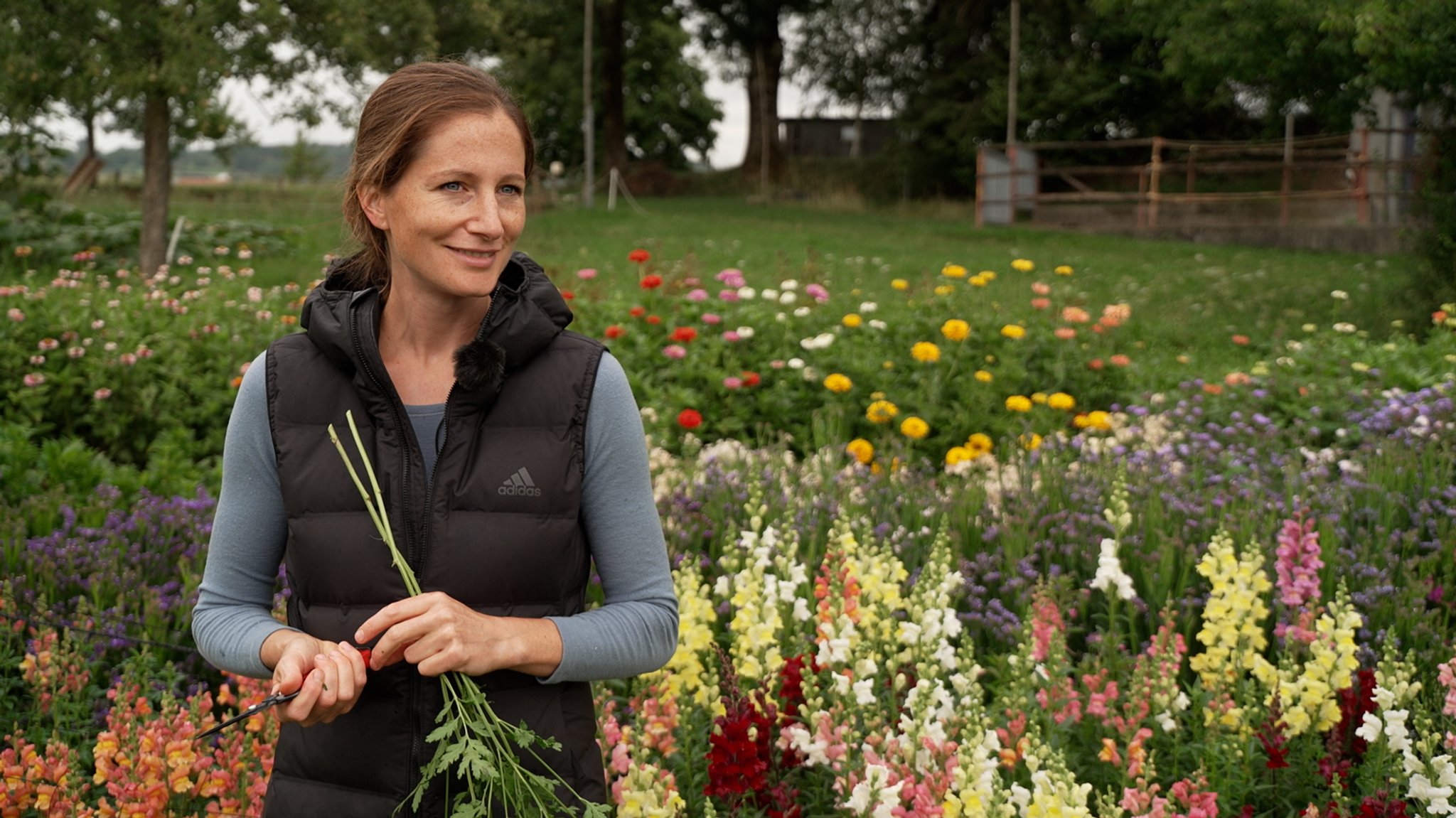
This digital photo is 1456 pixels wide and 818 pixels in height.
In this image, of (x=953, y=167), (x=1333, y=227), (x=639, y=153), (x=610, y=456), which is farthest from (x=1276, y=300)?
(x=639, y=153)

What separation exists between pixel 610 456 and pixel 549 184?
104 ft

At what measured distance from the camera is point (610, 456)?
A: 1.86 meters

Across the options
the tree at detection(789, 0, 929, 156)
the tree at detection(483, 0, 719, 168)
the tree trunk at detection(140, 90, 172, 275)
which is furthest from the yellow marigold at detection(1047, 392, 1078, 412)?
the tree at detection(789, 0, 929, 156)

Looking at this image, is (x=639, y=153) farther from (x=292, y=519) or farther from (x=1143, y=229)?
(x=292, y=519)

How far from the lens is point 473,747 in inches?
65.6

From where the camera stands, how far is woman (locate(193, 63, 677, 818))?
1804 mm

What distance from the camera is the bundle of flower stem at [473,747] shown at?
1683 millimetres

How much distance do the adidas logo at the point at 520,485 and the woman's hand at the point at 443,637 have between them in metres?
0.17

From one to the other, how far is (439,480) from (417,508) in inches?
1.8

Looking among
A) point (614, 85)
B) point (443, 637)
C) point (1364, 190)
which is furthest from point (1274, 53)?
point (614, 85)

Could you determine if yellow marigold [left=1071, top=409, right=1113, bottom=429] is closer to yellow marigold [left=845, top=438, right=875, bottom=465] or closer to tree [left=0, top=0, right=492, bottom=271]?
yellow marigold [left=845, top=438, right=875, bottom=465]

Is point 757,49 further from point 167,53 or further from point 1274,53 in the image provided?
point 167,53

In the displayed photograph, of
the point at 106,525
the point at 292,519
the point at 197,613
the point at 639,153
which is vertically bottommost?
the point at 106,525

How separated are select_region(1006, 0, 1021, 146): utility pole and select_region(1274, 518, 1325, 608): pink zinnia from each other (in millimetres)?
25248
